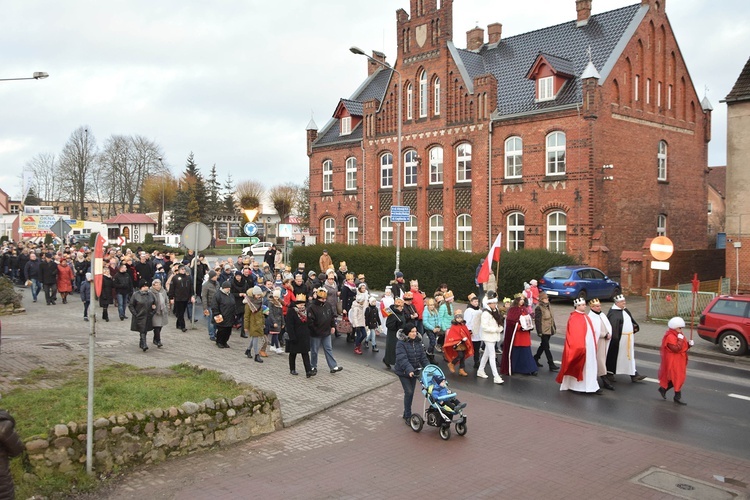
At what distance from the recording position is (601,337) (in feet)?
38.8

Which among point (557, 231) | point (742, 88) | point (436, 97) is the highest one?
point (436, 97)

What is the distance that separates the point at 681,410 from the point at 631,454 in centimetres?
261

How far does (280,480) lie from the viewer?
24.4ft

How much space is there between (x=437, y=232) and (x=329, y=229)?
356 inches

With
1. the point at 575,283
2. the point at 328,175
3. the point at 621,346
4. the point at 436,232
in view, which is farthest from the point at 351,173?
the point at 621,346

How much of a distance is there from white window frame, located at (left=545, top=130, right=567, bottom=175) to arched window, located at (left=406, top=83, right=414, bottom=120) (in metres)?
8.54

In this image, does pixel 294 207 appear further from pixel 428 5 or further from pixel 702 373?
pixel 702 373

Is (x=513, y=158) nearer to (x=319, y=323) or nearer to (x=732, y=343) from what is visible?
(x=732, y=343)

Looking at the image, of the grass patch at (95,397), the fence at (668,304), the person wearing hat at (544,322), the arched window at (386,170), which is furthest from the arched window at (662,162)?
the grass patch at (95,397)

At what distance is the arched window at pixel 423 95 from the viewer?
34312mm

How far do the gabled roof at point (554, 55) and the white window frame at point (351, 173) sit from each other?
361 inches

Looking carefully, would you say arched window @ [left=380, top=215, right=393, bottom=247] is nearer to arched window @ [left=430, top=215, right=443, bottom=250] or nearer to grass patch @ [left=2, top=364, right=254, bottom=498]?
arched window @ [left=430, top=215, right=443, bottom=250]

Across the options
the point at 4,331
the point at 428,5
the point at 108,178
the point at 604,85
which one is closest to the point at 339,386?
the point at 4,331

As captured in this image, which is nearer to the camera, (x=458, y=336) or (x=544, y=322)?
(x=458, y=336)
